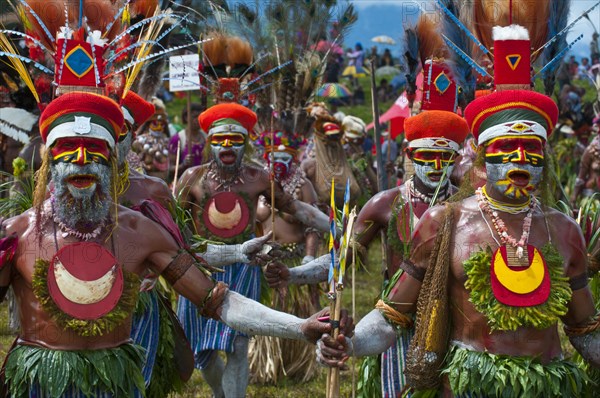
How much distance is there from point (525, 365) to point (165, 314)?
78.1 inches

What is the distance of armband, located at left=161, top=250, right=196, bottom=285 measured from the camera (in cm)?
439

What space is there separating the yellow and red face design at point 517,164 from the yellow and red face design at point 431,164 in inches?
63.5

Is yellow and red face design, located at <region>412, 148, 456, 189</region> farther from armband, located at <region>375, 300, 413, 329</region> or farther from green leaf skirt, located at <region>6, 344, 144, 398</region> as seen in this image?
green leaf skirt, located at <region>6, 344, 144, 398</region>

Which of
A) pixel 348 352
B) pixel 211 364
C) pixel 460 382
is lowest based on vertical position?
pixel 211 364

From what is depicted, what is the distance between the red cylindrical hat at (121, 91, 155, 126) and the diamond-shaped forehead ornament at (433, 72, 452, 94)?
1.82 meters

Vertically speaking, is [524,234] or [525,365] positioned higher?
[524,234]

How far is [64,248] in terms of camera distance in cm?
430

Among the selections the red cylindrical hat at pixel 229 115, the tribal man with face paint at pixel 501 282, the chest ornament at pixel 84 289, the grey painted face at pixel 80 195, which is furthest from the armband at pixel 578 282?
the red cylindrical hat at pixel 229 115

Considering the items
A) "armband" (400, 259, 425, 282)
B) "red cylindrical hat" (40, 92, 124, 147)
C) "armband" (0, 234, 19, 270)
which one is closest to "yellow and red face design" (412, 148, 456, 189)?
"armband" (400, 259, 425, 282)

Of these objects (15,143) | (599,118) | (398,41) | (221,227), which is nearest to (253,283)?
(221,227)

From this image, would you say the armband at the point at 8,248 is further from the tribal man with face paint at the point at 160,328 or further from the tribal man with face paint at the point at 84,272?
the tribal man with face paint at the point at 160,328

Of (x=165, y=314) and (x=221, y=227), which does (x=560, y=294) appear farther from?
(x=221, y=227)

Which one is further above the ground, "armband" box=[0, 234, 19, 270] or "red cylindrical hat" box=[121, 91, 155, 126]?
"armband" box=[0, 234, 19, 270]

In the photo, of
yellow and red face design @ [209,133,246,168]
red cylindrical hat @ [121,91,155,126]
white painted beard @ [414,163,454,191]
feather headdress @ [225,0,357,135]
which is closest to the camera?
white painted beard @ [414,163,454,191]
